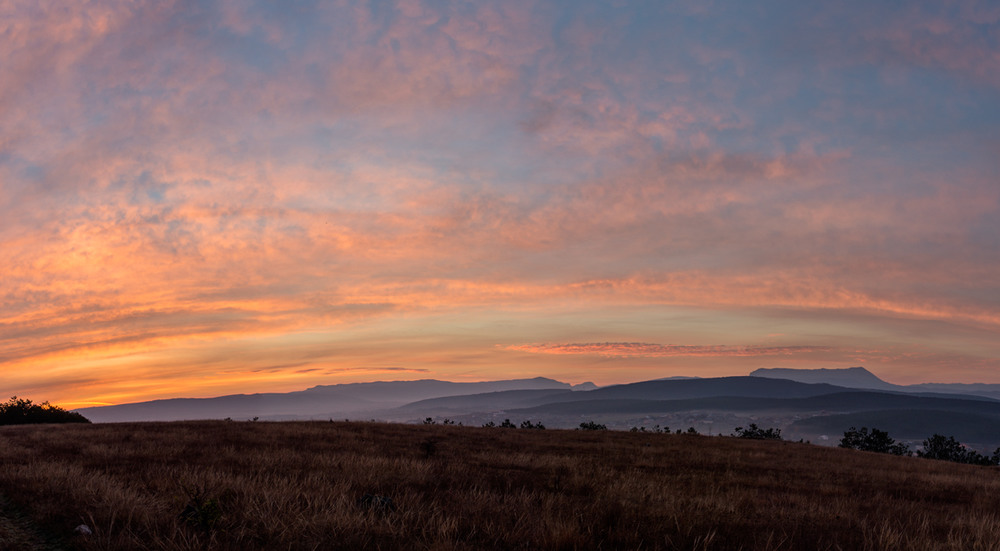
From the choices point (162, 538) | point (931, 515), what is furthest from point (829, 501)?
point (162, 538)

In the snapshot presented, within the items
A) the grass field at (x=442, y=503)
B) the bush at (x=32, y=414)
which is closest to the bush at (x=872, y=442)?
the grass field at (x=442, y=503)

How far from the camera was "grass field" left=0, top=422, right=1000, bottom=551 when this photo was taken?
5.69m

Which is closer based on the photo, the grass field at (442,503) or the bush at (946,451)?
the grass field at (442,503)

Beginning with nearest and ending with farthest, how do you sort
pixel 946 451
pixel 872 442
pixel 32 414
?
pixel 32 414, pixel 872 442, pixel 946 451

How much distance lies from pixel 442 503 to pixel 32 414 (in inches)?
1408

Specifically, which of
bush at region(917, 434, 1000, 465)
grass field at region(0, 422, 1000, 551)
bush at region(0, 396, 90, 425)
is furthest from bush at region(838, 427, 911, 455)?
bush at region(0, 396, 90, 425)

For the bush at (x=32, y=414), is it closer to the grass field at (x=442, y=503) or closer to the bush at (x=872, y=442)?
the grass field at (x=442, y=503)

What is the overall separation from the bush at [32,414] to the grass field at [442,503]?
19.0 metres

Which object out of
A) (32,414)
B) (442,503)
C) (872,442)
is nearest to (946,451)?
(872,442)

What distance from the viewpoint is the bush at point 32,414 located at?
2958cm

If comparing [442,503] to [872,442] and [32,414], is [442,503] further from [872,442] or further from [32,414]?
[872,442]


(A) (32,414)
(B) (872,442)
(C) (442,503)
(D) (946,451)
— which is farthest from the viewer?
(D) (946,451)

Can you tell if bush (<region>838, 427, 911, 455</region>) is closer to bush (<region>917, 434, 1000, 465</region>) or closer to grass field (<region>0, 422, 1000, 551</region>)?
bush (<region>917, 434, 1000, 465</region>)

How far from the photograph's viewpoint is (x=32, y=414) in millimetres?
30672
